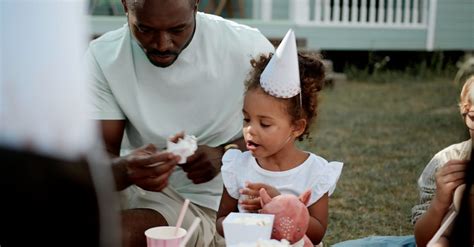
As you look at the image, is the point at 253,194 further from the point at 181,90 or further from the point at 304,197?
the point at 181,90

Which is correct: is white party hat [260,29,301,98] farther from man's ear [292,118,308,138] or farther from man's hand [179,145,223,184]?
man's hand [179,145,223,184]

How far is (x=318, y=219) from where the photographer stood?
2699 mm

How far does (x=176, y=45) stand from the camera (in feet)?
9.44

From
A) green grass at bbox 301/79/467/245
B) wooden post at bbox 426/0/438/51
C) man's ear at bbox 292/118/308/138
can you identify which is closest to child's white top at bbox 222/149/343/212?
man's ear at bbox 292/118/308/138

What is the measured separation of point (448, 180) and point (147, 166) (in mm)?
966

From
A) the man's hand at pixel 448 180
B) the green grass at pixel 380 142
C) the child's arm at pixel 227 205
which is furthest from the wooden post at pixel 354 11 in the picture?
the man's hand at pixel 448 180

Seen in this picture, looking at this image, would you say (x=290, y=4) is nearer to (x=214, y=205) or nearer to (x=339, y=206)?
(x=339, y=206)

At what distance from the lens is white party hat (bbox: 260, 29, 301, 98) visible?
2.56m

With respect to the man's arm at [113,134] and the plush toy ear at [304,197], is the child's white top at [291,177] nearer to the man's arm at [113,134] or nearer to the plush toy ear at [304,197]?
the plush toy ear at [304,197]

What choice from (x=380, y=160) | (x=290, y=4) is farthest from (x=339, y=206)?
(x=290, y=4)

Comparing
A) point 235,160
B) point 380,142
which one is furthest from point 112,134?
point 380,142

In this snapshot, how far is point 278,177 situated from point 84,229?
54.8 inches

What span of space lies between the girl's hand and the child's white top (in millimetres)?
175

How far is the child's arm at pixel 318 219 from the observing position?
265 cm
